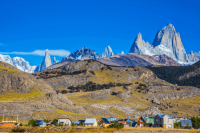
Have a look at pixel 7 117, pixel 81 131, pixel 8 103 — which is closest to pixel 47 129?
pixel 81 131

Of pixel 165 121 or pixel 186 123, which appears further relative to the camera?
pixel 186 123

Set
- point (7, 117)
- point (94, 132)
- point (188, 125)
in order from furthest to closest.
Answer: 1. point (7, 117)
2. point (188, 125)
3. point (94, 132)

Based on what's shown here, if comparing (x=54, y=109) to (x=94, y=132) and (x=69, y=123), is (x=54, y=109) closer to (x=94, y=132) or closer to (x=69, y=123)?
(x=69, y=123)

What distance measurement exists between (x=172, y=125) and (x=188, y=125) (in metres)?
14.2

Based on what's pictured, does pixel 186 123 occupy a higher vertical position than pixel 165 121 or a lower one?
lower

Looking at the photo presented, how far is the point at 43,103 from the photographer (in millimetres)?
197375

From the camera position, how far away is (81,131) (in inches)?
4008

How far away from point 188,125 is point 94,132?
55.4 metres

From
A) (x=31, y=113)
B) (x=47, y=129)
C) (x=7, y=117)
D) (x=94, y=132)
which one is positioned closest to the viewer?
(x=94, y=132)

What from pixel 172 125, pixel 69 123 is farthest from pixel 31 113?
pixel 172 125

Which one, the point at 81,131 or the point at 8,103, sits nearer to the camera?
the point at 81,131

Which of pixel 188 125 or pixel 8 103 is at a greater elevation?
pixel 8 103

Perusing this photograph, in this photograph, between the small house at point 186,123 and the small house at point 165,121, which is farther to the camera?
the small house at point 186,123

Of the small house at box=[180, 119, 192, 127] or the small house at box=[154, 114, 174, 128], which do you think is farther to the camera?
the small house at box=[180, 119, 192, 127]
